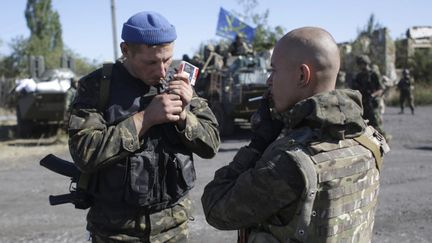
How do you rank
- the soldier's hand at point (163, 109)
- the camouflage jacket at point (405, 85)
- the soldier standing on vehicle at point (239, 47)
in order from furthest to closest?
the camouflage jacket at point (405, 85), the soldier standing on vehicle at point (239, 47), the soldier's hand at point (163, 109)

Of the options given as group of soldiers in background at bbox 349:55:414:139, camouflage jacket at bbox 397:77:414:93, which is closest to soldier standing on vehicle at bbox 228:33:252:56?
group of soldiers in background at bbox 349:55:414:139

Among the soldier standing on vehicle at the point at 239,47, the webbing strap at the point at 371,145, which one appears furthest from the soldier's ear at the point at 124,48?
the soldier standing on vehicle at the point at 239,47

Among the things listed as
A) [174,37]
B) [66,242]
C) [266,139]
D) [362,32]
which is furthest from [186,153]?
[362,32]

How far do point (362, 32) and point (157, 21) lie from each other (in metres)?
28.3

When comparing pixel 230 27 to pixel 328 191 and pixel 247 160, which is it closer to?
pixel 247 160

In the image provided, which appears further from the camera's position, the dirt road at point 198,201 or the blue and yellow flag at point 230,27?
the blue and yellow flag at point 230,27

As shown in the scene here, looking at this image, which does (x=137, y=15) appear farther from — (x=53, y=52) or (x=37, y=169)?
(x=53, y=52)

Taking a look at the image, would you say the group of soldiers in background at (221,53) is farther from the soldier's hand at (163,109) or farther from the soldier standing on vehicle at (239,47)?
the soldier's hand at (163,109)

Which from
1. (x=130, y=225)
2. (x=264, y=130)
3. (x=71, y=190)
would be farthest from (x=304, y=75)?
(x=71, y=190)

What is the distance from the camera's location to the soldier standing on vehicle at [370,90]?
9.41m

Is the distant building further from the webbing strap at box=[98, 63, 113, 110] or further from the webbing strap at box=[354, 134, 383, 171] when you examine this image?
the webbing strap at box=[354, 134, 383, 171]

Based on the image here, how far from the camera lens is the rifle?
93.3 inches

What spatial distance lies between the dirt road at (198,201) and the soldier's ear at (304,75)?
3234mm

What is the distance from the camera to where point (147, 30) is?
2.24 metres
